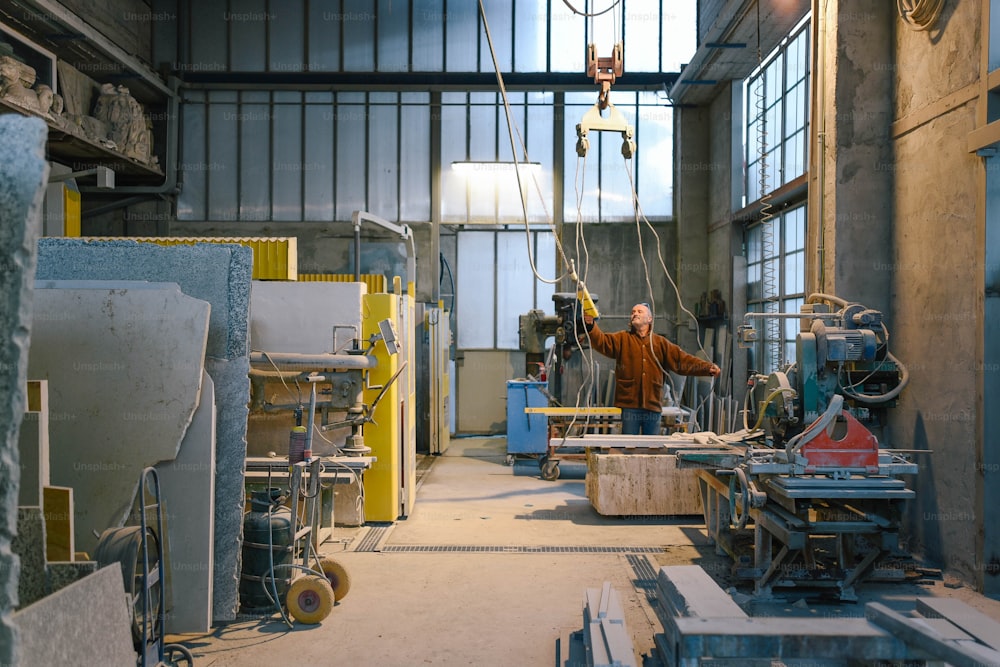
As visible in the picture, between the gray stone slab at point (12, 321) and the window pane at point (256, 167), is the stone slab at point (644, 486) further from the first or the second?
the window pane at point (256, 167)

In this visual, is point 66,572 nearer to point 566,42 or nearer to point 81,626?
point 81,626

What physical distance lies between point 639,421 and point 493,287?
5152mm

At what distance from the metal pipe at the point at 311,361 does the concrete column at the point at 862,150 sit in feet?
10.6

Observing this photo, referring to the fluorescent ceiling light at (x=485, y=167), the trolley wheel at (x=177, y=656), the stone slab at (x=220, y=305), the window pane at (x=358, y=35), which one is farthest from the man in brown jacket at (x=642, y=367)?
the window pane at (x=358, y=35)

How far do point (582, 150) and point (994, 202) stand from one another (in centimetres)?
242

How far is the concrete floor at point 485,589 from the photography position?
11.3 ft

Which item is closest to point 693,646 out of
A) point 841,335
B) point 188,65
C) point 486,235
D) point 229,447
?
point 229,447

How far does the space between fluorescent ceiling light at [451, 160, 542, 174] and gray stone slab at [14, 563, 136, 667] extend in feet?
29.3

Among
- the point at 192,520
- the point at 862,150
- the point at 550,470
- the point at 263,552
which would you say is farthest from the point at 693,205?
the point at 192,520

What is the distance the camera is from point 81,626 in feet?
5.28

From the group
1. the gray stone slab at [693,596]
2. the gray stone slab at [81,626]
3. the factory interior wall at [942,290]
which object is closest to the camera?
the gray stone slab at [81,626]

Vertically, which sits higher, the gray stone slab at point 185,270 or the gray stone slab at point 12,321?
the gray stone slab at point 185,270

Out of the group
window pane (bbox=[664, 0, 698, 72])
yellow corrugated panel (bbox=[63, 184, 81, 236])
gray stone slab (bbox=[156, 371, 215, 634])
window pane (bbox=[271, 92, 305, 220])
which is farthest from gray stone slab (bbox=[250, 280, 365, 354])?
window pane (bbox=[664, 0, 698, 72])

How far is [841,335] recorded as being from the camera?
4281 millimetres
